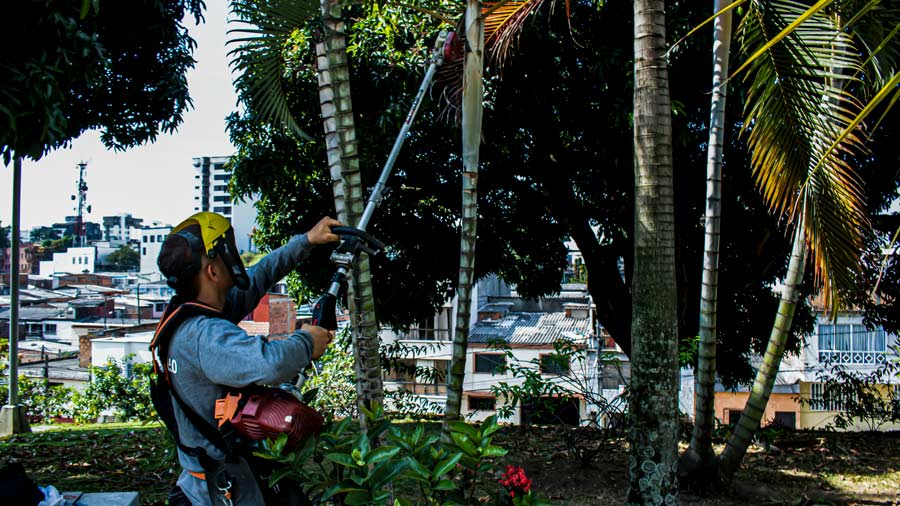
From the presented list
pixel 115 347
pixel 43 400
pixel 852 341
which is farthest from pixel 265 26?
pixel 115 347

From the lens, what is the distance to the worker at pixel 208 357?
7.56 ft

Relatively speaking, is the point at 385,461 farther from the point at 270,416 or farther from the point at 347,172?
the point at 347,172

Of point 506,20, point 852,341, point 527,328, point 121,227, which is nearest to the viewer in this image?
point 506,20

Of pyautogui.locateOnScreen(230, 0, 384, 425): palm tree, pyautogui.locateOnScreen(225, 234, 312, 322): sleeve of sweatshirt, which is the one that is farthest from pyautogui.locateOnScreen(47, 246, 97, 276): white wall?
pyautogui.locateOnScreen(225, 234, 312, 322): sleeve of sweatshirt

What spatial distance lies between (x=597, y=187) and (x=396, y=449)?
25.7ft

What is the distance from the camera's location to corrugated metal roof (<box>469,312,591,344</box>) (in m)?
25.5

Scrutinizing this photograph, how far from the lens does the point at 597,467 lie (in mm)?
6289

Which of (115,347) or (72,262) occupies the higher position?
(72,262)

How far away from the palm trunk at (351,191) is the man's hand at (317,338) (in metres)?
1.05

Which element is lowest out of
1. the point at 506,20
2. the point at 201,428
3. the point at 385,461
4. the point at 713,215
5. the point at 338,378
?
the point at 338,378

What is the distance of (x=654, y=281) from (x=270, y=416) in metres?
2.34

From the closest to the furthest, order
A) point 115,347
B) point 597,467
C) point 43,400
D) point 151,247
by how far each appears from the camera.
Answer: point 597,467, point 43,400, point 115,347, point 151,247

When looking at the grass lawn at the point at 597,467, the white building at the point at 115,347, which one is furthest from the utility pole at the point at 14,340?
the white building at the point at 115,347

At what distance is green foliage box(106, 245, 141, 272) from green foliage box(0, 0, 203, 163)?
7253 cm
